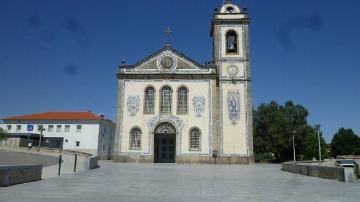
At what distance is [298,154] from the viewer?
1971 inches

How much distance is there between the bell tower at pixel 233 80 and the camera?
1173 inches

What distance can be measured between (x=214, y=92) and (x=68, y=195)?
2361cm

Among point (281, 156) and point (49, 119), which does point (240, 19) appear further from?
point (49, 119)

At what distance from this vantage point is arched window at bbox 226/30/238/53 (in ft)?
108

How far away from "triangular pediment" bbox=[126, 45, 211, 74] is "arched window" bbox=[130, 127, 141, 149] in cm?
568

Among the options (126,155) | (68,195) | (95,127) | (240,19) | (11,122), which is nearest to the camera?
(68,195)

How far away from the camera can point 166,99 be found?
102 feet

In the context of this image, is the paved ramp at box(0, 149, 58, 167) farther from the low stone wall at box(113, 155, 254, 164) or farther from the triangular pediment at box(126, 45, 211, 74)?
the triangular pediment at box(126, 45, 211, 74)

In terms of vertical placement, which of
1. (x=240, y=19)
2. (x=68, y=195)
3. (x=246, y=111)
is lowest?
(x=68, y=195)

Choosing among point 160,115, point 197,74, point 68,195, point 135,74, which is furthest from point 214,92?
point 68,195

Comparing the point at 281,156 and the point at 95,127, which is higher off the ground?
the point at 95,127

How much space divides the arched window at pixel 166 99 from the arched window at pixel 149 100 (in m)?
0.86

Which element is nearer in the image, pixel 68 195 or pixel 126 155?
pixel 68 195

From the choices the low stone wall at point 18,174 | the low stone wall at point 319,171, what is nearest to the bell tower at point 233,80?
the low stone wall at point 319,171
